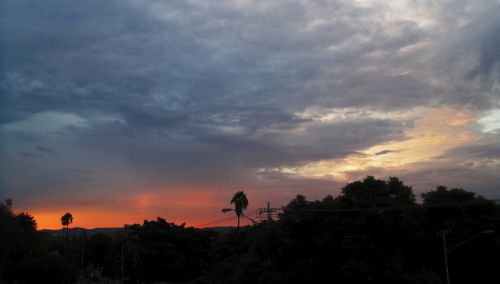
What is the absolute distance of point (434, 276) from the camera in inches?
2003

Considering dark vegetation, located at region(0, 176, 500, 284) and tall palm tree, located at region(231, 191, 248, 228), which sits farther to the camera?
tall palm tree, located at region(231, 191, 248, 228)

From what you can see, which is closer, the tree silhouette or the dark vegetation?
the dark vegetation

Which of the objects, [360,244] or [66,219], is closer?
[360,244]

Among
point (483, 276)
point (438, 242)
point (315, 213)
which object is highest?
point (315, 213)

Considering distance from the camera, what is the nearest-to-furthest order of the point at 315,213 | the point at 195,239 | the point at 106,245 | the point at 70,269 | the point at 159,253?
the point at 70,269
the point at 315,213
the point at 159,253
the point at 195,239
the point at 106,245

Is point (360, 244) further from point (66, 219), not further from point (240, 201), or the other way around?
point (66, 219)

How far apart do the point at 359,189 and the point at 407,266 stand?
10361 millimetres

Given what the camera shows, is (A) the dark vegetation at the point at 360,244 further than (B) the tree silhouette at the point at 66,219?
No

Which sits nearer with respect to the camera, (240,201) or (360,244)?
(360,244)

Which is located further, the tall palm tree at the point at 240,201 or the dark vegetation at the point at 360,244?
the tall palm tree at the point at 240,201

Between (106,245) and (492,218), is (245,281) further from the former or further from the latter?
(106,245)

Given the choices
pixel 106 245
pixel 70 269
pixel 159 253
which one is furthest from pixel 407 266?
pixel 106 245

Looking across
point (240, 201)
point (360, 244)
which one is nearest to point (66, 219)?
point (240, 201)

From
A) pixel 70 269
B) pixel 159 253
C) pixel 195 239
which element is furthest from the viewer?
pixel 195 239
